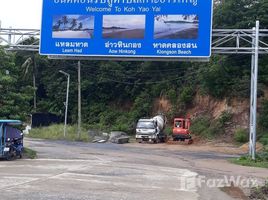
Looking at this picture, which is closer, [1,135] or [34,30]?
[1,135]

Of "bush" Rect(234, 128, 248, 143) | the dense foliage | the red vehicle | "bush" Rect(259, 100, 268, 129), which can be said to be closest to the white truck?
the red vehicle

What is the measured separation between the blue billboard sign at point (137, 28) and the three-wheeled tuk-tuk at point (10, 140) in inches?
196

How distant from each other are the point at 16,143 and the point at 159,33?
9941 mm

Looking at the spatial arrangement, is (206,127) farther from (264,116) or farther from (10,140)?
(10,140)

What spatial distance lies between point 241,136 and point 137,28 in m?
28.6

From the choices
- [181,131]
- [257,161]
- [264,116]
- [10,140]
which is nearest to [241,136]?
[264,116]

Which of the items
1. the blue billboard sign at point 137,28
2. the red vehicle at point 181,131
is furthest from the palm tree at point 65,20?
→ the red vehicle at point 181,131

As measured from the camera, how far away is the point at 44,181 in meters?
16.2

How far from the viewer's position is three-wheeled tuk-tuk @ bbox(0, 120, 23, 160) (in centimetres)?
2720

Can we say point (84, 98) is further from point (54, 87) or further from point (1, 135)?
point (1, 135)

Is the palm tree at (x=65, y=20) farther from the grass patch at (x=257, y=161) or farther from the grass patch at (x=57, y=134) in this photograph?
the grass patch at (x=57, y=134)

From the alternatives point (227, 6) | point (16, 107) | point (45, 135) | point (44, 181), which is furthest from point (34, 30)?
point (45, 135)

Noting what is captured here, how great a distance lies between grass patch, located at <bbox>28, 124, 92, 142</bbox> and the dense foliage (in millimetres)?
4894

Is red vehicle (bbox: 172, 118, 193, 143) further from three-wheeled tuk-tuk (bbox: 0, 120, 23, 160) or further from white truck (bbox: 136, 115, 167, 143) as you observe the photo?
three-wheeled tuk-tuk (bbox: 0, 120, 23, 160)
